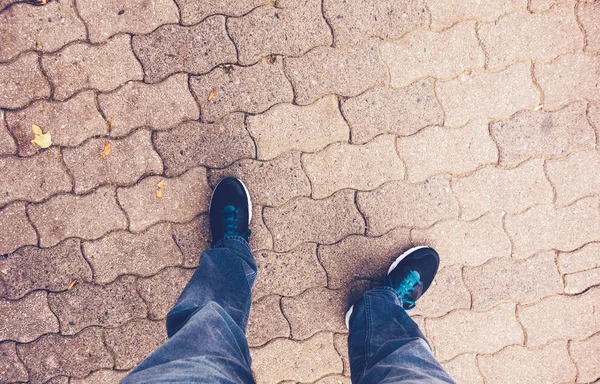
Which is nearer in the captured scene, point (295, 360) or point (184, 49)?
point (184, 49)

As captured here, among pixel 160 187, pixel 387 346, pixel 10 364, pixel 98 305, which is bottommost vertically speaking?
pixel 10 364

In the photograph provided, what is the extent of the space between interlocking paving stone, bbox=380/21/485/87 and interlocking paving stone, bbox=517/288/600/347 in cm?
138

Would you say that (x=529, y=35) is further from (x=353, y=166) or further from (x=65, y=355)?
(x=65, y=355)

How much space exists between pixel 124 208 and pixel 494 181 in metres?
1.97

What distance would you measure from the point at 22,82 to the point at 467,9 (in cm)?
231

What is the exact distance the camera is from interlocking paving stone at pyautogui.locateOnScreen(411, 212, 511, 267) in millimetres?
2078

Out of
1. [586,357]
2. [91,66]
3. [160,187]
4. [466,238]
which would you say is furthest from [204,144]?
[586,357]

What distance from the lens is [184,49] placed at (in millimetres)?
1937

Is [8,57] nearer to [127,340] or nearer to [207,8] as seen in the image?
[207,8]

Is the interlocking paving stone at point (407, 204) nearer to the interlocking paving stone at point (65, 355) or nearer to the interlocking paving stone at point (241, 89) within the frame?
the interlocking paving stone at point (241, 89)

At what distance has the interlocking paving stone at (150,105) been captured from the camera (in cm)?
193

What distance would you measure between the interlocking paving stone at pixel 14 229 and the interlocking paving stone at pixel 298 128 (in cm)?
122

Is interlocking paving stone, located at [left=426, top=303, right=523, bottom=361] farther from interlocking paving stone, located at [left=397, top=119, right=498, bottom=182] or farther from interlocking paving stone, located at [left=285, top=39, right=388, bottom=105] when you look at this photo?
interlocking paving stone, located at [left=285, top=39, right=388, bottom=105]

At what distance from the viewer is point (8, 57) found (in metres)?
1.88
